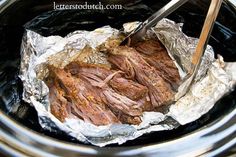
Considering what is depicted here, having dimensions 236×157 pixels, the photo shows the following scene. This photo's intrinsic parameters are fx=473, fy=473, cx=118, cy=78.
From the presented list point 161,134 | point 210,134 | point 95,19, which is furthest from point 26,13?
point 210,134

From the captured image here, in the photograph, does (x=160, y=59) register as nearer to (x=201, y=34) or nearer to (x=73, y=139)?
A: (x=201, y=34)

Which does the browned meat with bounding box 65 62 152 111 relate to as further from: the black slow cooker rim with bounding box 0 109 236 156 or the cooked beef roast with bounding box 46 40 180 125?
the black slow cooker rim with bounding box 0 109 236 156

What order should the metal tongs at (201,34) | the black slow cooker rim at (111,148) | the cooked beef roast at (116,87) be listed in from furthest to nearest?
the cooked beef roast at (116,87) < the metal tongs at (201,34) < the black slow cooker rim at (111,148)

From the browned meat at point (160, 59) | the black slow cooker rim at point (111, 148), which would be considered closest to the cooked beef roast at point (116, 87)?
the browned meat at point (160, 59)

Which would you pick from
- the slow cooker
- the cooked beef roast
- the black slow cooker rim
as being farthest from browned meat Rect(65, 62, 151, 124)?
the black slow cooker rim

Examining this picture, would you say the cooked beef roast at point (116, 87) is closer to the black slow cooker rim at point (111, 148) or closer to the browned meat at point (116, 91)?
the browned meat at point (116, 91)

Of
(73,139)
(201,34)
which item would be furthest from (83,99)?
(201,34)
